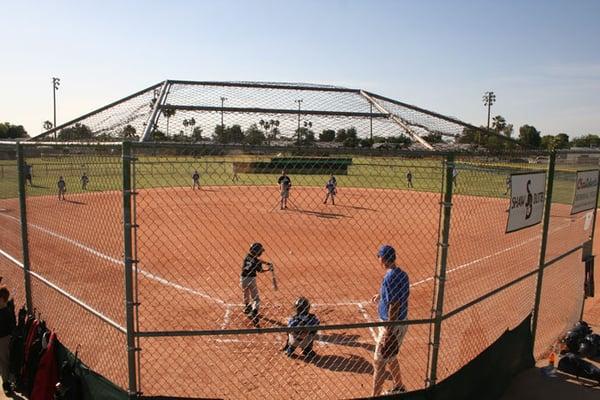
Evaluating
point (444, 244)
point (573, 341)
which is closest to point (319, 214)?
point (573, 341)

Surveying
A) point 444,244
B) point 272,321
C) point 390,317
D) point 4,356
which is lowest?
point 272,321

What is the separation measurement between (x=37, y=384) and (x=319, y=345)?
3.93 m

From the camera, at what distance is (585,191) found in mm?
7457

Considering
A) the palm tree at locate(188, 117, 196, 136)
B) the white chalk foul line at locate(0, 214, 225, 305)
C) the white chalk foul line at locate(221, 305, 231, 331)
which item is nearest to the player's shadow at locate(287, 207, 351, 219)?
the white chalk foul line at locate(0, 214, 225, 305)

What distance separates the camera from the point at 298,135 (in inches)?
206

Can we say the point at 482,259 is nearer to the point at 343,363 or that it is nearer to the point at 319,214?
the point at 343,363

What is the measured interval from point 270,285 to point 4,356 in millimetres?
5801

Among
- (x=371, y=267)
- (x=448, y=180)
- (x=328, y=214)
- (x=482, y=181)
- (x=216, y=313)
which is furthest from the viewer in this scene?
(x=482, y=181)

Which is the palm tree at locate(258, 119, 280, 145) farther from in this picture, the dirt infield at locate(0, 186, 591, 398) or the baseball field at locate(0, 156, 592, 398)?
the dirt infield at locate(0, 186, 591, 398)

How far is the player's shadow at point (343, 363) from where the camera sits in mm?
6410

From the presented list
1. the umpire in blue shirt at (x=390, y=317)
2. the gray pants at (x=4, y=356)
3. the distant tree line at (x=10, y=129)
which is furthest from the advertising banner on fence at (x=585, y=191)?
the distant tree line at (x=10, y=129)

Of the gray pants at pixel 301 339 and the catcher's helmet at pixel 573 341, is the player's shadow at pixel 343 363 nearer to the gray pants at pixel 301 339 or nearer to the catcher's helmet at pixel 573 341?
the gray pants at pixel 301 339

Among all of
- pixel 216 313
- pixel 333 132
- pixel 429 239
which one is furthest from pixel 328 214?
pixel 333 132

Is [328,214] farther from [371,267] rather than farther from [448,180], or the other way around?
[448,180]
